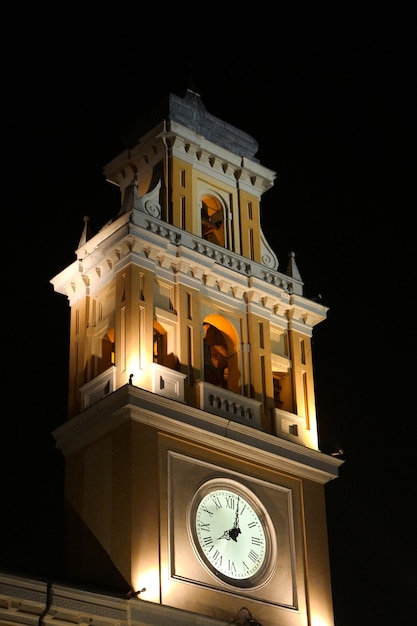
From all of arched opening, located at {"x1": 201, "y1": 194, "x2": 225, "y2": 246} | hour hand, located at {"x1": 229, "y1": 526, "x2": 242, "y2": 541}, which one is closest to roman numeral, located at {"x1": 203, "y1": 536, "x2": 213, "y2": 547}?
hour hand, located at {"x1": 229, "y1": 526, "x2": 242, "y2": 541}

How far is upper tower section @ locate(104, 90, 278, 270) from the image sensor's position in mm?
44562

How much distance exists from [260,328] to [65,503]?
7386mm

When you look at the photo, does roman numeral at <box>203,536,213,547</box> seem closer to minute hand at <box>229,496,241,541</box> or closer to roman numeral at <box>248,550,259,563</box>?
minute hand at <box>229,496,241,541</box>

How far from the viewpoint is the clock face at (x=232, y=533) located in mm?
39062

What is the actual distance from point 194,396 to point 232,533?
3.63 m

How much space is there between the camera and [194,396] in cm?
4100

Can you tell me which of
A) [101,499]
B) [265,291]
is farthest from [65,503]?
[265,291]

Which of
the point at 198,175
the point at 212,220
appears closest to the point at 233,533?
the point at 212,220

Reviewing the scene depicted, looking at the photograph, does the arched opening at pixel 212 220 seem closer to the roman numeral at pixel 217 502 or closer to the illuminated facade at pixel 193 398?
the illuminated facade at pixel 193 398

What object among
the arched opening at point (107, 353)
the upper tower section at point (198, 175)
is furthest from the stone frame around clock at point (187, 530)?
the upper tower section at point (198, 175)

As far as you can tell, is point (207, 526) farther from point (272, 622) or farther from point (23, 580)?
point (23, 580)

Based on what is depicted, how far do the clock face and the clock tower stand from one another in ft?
0.13

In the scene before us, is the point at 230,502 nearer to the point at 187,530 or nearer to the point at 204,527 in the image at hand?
the point at 204,527

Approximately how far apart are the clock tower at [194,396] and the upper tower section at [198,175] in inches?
2.0
